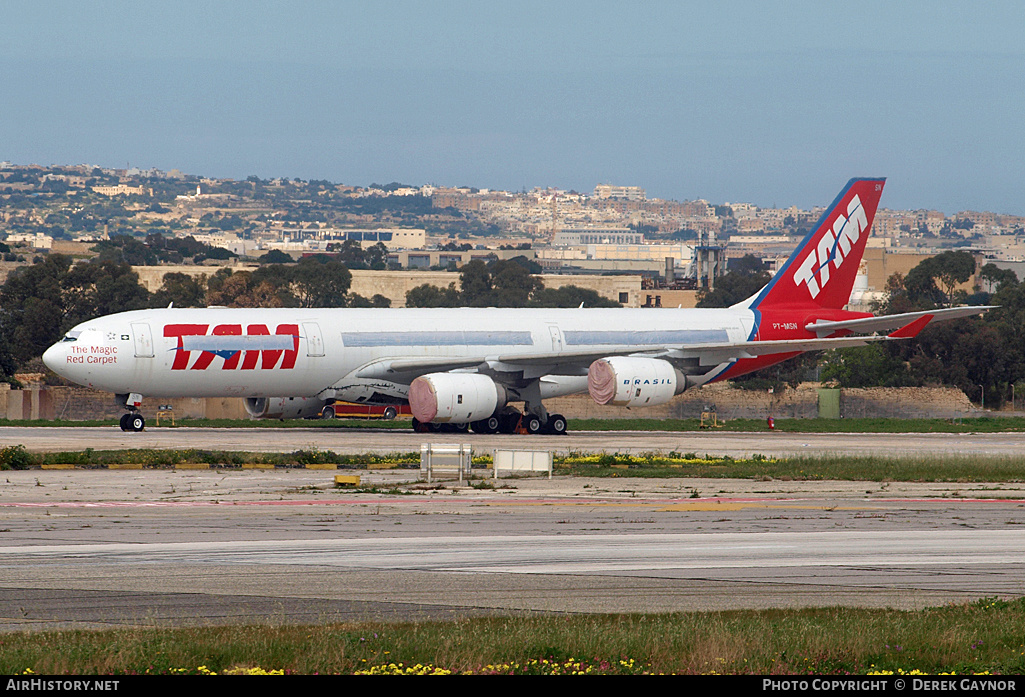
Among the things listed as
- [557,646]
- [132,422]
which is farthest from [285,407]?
[557,646]

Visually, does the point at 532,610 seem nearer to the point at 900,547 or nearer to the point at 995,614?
the point at 995,614

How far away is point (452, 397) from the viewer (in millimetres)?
44719

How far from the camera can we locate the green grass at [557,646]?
36.2 feet

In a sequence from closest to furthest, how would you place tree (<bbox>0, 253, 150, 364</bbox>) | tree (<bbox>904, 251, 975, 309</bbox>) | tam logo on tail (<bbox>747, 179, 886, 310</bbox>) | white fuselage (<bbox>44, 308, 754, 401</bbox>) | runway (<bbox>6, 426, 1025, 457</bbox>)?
runway (<bbox>6, 426, 1025, 457</bbox>) → white fuselage (<bbox>44, 308, 754, 401</bbox>) → tam logo on tail (<bbox>747, 179, 886, 310</bbox>) → tree (<bbox>0, 253, 150, 364</bbox>) → tree (<bbox>904, 251, 975, 309</bbox>)

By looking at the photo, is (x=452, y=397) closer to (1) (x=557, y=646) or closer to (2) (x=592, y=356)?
(2) (x=592, y=356)

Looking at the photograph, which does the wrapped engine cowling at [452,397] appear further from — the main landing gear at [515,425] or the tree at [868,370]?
the tree at [868,370]

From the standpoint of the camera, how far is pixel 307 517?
907 inches

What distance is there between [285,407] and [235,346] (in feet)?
17.9

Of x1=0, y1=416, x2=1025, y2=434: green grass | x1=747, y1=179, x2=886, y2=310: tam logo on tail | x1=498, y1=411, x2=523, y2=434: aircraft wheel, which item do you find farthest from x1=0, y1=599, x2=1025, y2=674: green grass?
x1=747, y1=179, x2=886, y2=310: tam logo on tail

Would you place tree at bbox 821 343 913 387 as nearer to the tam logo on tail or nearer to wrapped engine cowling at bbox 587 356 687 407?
the tam logo on tail

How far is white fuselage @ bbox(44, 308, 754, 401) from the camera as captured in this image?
42.9 meters

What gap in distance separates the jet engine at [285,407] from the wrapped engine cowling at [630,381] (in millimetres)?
9720

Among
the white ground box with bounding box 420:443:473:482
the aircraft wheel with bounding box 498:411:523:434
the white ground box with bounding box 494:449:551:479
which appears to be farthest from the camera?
the aircraft wheel with bounding box 498:411:523:434

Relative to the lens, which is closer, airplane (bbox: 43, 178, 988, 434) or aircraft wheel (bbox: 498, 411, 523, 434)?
airplane (bbox: 43, 178, 988, 434)
